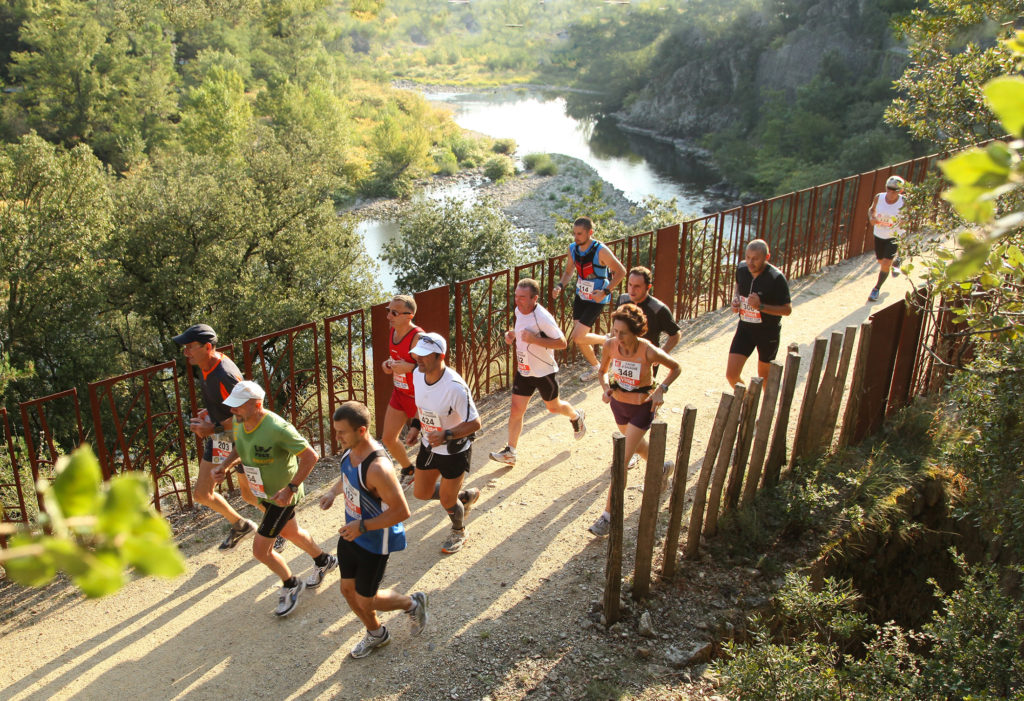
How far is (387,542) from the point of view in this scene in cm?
461

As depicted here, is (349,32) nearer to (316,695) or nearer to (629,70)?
(629,70)

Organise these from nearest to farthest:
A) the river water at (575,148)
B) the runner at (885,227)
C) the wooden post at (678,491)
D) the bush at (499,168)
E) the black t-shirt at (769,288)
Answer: the wooden post at (678,491), the black t-shirt at (769,288), the runner at (885,227), the river water at (575,148), the bush at (499,168)

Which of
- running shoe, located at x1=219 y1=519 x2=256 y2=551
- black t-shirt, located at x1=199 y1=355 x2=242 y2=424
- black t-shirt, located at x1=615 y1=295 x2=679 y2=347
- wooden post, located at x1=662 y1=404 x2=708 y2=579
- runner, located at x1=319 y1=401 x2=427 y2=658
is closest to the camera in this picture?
runner, located at x1=319 y1=401 x2=427 y2=658

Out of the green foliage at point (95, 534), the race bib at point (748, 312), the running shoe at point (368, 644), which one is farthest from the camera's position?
the race bib at point (748, 312)

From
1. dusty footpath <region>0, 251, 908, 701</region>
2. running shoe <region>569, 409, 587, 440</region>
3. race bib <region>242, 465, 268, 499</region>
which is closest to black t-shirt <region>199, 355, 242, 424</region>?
race bib <region>242, 465, 268, 499</region>

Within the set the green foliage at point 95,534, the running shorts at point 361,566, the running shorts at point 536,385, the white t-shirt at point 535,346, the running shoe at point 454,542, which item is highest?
the green foliage at point 95,534

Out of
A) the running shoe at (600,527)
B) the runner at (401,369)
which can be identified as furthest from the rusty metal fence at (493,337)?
the running shoe at (600,527)

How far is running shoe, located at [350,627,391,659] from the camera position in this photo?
479 centimetres

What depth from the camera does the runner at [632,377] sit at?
5.68 metres

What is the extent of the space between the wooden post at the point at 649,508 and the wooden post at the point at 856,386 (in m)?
2.39

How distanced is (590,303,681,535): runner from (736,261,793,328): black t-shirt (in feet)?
6.09

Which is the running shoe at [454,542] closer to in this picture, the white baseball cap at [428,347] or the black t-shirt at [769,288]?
the white baseball cap at [428,347]

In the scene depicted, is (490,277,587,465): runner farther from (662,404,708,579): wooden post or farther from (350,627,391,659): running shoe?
(350,627,391,659): running shoe

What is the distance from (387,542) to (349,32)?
361 feet
